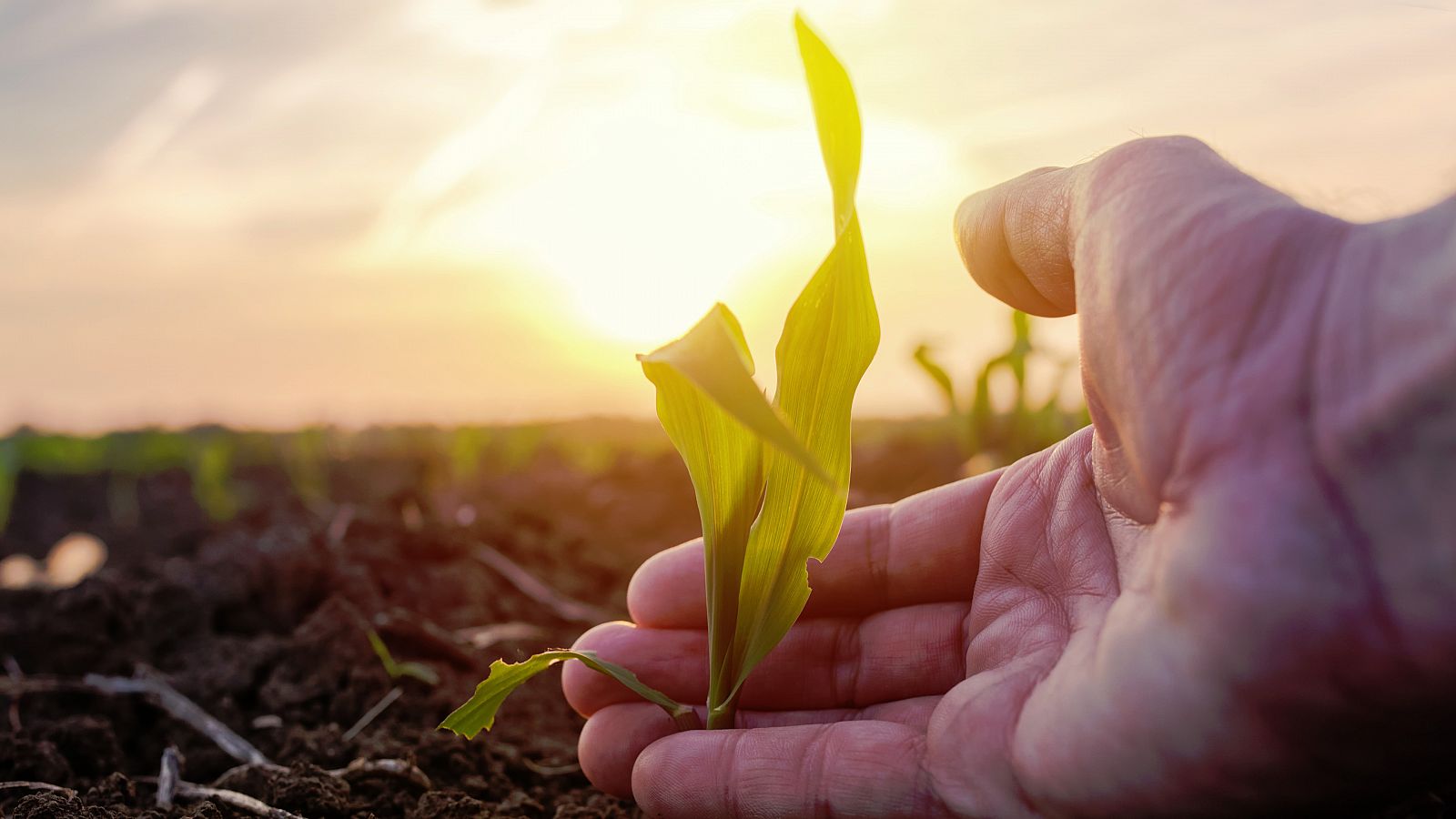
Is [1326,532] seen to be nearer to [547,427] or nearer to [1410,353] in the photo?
[1410,353]

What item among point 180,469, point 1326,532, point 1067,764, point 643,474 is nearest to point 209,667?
point 1067,764

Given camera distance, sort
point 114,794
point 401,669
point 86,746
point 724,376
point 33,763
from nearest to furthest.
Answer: point 724,376, point 114,794, point 33,763, point 86,746, point 401,669

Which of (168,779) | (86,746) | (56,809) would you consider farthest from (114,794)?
(86,746)

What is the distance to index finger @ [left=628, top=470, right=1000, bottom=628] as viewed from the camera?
74.8 inches

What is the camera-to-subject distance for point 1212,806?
121cm

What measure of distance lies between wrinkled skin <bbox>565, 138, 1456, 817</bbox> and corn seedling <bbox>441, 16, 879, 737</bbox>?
0.55 feet

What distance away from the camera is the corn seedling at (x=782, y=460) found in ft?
4.51

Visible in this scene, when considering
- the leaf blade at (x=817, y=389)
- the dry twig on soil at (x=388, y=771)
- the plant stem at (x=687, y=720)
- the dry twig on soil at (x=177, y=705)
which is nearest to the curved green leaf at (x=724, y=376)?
the leaf blade at (x=817, y=389)

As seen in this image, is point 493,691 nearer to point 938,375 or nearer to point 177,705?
point 177,705

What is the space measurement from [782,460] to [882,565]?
48cm

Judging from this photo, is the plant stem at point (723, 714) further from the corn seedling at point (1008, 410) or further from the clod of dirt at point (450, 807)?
the corn seedling at point (1008, 410)

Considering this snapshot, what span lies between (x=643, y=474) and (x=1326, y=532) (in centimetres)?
475

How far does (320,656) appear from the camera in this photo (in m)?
2.42

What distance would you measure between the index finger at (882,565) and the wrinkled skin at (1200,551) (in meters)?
0.17
